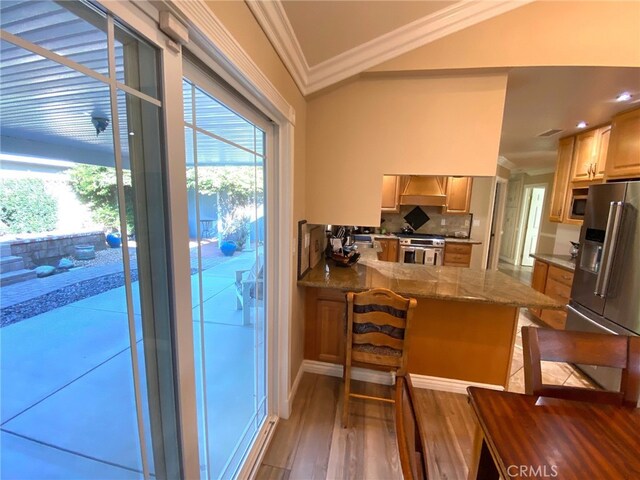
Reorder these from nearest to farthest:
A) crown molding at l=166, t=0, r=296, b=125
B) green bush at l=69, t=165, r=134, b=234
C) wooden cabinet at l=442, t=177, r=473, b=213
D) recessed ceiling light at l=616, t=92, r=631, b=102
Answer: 1. green bush at l=69, t=165, r=134, b=234
2. crown molding at l=166, t=0, r=296, b=125
3. recessed ceiling light at l=616, t=92, r=631, b=102
4. wooden cabinet at l=442, t=177, r=473, b=213

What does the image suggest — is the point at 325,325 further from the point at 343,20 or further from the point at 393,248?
the point at 393,248

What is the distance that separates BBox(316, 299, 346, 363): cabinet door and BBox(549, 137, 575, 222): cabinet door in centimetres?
323

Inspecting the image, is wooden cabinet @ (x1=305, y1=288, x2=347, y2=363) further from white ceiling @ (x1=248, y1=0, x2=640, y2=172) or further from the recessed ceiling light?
the recessed ceiling light

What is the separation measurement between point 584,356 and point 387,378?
1.46 metres

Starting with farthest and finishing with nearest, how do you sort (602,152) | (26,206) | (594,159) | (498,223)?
(498,223) < (594,159) < (602,152) < (26,206)

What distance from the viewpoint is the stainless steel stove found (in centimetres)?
482

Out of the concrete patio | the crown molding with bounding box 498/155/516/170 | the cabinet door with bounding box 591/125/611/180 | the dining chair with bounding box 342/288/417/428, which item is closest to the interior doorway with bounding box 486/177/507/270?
the crown molding with bounding box 498/155/516/170

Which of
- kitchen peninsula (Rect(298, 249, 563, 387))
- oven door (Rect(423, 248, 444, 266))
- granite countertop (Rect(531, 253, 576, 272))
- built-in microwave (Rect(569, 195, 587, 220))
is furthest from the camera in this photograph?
oven door (Rect(423, 248, 444, 266))

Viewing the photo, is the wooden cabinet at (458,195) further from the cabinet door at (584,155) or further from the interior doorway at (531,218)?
the interior doorway at (531,218)

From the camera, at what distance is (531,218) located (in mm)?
6672

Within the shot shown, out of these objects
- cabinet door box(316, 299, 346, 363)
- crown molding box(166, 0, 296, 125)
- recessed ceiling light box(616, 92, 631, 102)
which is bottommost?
cabinet door box(316, 299, 346, 363)

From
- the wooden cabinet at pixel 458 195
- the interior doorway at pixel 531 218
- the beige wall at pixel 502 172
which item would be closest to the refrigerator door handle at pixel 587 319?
the wooden cabinet at pixel 458 195

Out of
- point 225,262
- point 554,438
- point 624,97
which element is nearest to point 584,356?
point 554,438

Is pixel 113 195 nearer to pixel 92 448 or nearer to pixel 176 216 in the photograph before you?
pixel 176 216
